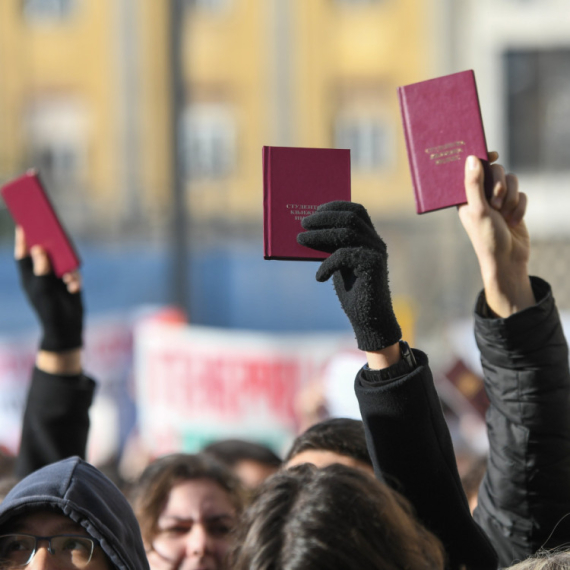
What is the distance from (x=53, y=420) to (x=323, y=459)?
0.67 meters

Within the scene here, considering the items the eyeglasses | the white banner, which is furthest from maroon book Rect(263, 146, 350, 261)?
the white banner

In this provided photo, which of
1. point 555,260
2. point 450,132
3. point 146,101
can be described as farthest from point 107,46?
point 450,132

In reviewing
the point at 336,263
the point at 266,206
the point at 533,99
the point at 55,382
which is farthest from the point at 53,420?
the point at 533,99

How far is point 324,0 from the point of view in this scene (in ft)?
36.8

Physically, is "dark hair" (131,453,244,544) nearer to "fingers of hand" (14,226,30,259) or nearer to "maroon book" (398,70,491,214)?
"fingers of hand" (14,226,30,259)

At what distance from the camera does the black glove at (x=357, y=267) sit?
1431 mm

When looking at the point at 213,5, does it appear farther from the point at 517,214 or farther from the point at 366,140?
the point at 517,214

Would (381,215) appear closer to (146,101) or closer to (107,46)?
(146,101)

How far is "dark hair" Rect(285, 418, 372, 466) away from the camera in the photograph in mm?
1793

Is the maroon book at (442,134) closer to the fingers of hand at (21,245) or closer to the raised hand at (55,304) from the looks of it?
the raised hand at (55,304)

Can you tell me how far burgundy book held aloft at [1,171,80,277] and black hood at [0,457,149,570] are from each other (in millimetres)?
650

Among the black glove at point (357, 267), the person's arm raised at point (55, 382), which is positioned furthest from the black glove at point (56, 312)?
the black glove at point (357, 267)

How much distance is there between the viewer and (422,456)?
1478 millimetres

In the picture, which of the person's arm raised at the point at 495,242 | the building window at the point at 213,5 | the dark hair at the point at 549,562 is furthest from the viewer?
the building window at the point at 213,5
